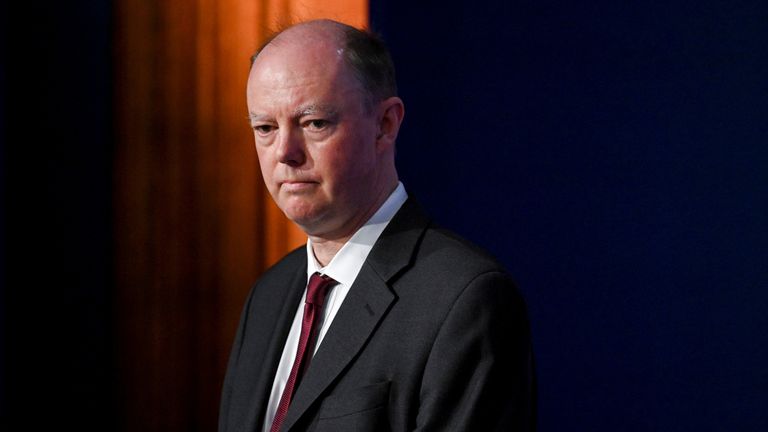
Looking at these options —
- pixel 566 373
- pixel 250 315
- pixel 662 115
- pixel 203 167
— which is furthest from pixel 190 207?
pixel 662 115

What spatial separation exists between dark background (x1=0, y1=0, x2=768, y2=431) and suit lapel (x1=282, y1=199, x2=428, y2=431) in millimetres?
799

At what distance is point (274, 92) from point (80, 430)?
1.63m

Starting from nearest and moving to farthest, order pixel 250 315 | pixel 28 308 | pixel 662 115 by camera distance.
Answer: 1. pixel 250 315
2. pixel 662 115
3. pixel 28 308

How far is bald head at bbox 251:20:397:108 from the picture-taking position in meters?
1.30

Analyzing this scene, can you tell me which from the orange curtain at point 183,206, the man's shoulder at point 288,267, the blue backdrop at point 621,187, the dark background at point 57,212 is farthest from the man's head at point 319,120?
the dark background at point 57,212

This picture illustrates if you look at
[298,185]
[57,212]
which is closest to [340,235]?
[298,185]

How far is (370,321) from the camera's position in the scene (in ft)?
4.15

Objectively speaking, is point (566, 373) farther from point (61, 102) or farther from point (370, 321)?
point (61, 102)

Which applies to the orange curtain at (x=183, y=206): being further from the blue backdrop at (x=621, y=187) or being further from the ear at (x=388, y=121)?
the ear at (x=388, y=121)

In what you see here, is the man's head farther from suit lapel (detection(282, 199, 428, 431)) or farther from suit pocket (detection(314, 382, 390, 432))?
suit pocket (detection(314, 382, 390, 432))

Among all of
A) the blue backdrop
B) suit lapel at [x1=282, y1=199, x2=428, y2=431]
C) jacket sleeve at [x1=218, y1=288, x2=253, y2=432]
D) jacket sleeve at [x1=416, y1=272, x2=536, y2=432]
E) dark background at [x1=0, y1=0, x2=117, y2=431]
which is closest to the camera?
jacket sleeve at [x1=416, y1=272, x2=536, y2=432]

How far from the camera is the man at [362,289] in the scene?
116cm

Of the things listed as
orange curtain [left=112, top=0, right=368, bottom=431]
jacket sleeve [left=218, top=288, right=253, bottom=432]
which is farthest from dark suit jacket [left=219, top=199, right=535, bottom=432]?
orange curtain [left=112, top=0, right=368, bottom=431]

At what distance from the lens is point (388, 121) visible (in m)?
1.38
